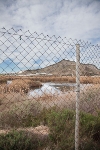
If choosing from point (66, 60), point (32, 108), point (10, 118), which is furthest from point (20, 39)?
point (32, 108)

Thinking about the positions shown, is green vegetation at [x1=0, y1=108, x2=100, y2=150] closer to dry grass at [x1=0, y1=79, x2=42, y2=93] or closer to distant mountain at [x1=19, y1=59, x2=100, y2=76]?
distant mountain at [x1=19, y1=59, x2=100, y2=76]

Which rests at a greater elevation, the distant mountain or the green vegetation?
the distant mountain

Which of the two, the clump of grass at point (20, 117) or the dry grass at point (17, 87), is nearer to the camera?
the clump of grass at point (20, 117)

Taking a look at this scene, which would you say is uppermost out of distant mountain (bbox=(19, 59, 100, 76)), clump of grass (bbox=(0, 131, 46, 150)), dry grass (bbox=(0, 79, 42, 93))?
distant mountain (bbox=(19, 59, 100, 76))

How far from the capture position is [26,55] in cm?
289

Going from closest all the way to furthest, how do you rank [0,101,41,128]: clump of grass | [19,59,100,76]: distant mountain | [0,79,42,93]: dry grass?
[19,59,100,76]: distant mountain → [0,101,41,128]: clump of grass → [0,79,42,93]: dry grass

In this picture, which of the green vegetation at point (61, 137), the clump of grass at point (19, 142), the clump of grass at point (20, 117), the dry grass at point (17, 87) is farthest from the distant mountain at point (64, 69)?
the dry grass at point (17, 87)

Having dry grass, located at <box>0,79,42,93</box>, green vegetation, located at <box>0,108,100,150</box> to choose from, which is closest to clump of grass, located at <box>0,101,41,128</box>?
green vegetation, located at <box>0,108,100,150</box>

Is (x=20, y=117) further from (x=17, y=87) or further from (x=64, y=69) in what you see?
(x=17, y=87)

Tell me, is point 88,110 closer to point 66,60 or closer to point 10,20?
point 66,60

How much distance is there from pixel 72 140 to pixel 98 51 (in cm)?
180

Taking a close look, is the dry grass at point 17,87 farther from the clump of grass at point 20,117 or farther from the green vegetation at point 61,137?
the green vegetation at point 61,137

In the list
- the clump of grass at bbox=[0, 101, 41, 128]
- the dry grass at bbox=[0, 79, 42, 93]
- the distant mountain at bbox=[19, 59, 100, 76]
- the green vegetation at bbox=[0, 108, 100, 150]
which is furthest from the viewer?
the dry grass at bbox=[0, 79, 42, 93]

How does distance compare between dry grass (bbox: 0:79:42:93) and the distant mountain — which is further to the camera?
dry grass (bbox: 0:79:42:93)
